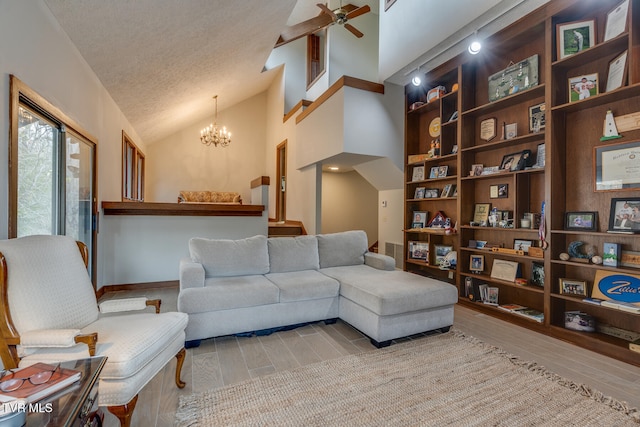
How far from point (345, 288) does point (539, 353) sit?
1.60 meters

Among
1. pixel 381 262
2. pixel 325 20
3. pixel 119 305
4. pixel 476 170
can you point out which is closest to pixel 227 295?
pixel 119 305

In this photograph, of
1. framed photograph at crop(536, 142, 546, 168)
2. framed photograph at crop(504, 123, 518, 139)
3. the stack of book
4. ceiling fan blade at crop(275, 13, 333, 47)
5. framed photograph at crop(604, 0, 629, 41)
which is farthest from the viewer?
ceiling fan blade at crop(275, 13, 333, 47)

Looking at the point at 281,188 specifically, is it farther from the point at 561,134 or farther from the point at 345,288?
the point at 561,134

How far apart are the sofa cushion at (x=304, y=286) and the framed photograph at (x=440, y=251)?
1.79 m

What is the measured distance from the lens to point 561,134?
2.75 m

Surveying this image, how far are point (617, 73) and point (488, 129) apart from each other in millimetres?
1175

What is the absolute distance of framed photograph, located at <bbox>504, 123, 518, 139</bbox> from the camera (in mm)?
3176

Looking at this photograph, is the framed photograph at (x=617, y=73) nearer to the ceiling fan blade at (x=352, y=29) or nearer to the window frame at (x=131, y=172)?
the ceiling fan blade at (x=352, y=29)

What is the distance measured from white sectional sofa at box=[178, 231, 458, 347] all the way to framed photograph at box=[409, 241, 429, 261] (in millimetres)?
1096

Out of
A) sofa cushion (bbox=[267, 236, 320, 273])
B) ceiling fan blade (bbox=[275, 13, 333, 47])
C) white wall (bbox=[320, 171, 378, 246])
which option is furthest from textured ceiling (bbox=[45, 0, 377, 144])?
white wall (bbox=[320, 171, 378, 246])

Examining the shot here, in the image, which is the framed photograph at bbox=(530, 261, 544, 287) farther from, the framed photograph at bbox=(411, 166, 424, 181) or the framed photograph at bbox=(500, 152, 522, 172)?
the framed photograph at bbox=(411, 166, 424, 181)

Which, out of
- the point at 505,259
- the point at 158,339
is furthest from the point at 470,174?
the point at 158,339

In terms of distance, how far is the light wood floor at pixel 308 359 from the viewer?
5.89ft

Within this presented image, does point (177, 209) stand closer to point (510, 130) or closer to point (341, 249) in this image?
point (341, 249)
